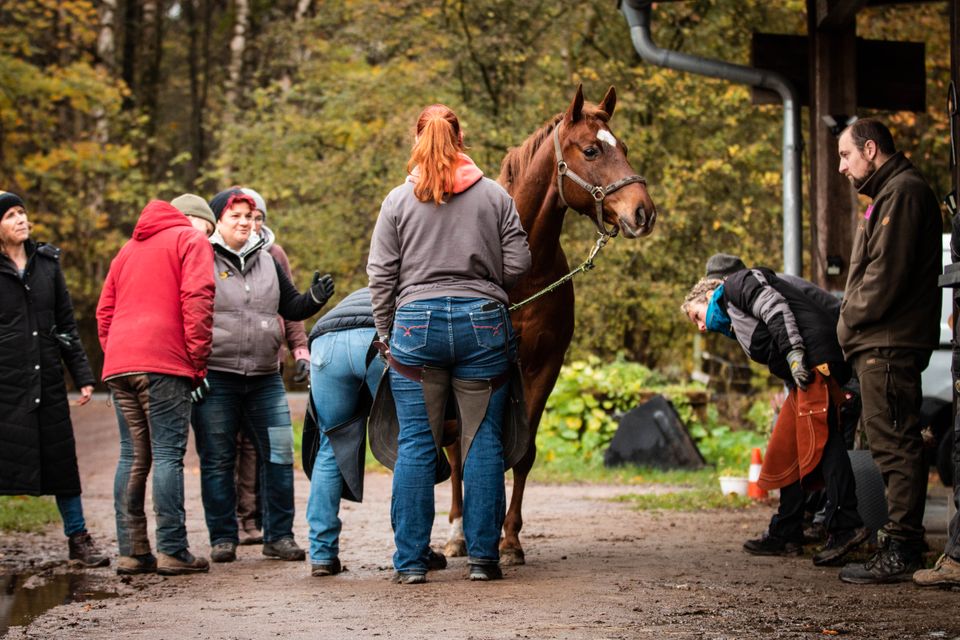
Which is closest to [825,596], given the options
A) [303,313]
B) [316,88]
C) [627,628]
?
[627,628]

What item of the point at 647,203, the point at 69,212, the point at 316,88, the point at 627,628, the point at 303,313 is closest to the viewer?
the point at 627,628

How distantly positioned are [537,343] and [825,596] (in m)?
2.18

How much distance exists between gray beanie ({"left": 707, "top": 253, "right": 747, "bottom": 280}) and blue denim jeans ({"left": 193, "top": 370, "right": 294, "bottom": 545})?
2639mm

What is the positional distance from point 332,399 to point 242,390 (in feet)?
3.94

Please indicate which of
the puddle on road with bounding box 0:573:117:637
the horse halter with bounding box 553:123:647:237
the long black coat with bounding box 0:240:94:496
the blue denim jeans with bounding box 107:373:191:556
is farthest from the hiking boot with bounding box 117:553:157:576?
the horse halter with bounding box 553:123:647:237

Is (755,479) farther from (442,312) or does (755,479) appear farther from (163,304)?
(163,304)

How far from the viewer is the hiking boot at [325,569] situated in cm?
652

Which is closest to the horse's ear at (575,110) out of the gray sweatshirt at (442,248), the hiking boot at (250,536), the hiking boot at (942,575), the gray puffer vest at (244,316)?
the gray sweatshirt at (442,248)

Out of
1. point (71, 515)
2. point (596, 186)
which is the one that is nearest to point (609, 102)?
point (596, 186)

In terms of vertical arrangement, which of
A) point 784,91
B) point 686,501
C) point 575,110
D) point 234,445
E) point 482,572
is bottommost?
point 686,501

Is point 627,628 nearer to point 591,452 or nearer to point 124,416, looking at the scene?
point 124,416

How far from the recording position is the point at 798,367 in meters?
6.70

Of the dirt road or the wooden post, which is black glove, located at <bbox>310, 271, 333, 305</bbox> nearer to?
the dirt road

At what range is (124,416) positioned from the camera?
6.96m
